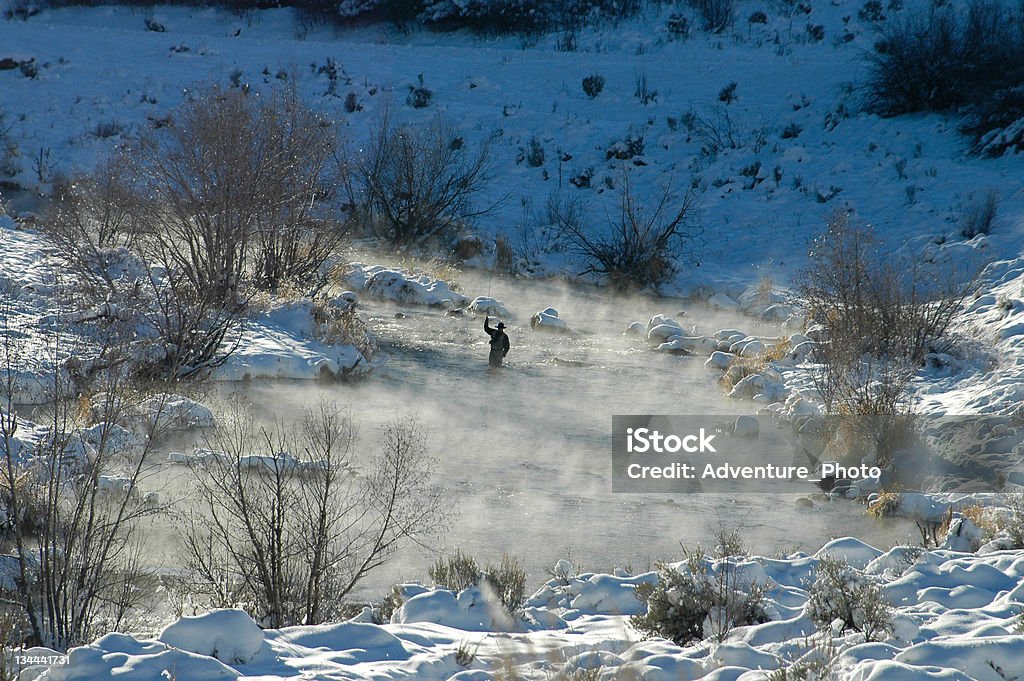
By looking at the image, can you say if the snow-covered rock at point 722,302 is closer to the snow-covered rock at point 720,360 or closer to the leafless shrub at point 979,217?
the snow-covered rock at point 720,360

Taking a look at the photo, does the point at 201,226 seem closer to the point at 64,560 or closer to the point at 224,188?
the point at 224,188

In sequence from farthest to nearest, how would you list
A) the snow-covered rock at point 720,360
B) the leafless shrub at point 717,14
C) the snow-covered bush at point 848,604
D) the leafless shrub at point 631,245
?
the leafless shrub at point 717,14 → the leafless shrub at point 631,245 → the snow-covered rock at point 720,360 → the snow-covered bush at point 848,604

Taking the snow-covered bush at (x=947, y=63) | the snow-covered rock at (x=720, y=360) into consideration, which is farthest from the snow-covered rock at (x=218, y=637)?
the snow-covered bush at (x=947, y=63)

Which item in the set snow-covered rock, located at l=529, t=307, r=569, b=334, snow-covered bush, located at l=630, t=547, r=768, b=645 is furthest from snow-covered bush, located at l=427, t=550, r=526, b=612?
snow-covered rock, located at l=529, t=307, r=569, b=334

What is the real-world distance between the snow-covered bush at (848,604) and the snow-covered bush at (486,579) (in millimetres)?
1621

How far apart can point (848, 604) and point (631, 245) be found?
1512 centimetres

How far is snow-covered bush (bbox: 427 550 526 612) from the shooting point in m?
5.73

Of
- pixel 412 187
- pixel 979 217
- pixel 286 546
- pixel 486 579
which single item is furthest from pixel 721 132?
pixel 286 546

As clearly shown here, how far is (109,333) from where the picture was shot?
1104 centimetres

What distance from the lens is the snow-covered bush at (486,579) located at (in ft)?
18.8

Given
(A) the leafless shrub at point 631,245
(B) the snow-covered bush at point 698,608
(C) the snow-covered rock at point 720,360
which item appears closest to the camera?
(B) the snow-covered bush at point 698,608

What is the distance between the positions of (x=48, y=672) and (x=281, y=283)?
12.3 metres

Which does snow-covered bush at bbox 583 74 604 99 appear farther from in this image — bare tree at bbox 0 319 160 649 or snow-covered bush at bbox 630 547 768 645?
snow-covered bush at bbox 630 547 768 645

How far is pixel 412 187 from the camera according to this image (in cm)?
2106
